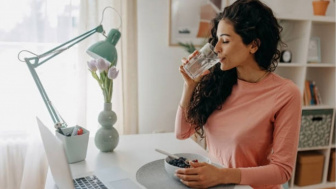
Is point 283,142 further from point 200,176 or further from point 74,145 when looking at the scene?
point 74,145

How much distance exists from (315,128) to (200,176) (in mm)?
1939

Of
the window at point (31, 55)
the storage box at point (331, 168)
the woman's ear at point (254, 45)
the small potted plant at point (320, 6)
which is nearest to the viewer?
the woman's ear at point (254, 45)

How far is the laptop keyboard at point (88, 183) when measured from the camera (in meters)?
0.92

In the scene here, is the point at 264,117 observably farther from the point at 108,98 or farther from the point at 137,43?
the point at 137,43

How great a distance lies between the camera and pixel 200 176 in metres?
0.91

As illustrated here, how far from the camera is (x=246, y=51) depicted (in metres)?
1.14

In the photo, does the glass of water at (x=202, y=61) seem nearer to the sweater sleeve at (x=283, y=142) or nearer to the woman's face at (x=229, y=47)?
the woman's face at (x=229, y=47)

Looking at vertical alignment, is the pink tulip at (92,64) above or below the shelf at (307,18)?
below

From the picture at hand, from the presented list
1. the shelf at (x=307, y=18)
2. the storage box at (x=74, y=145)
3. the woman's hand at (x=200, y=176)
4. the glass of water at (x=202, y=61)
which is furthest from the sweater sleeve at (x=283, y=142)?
the shelf at (x=307, y=18)

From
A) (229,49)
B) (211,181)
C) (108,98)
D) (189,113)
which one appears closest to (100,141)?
(108,98)

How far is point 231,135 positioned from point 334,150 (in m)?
2.03

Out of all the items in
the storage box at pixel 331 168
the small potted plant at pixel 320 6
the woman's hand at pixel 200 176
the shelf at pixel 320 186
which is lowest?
the shelf at pixel 320 186

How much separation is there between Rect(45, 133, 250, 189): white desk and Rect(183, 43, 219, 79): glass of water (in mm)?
390

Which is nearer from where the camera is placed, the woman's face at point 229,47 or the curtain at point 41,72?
the woman's face at point 229,47
